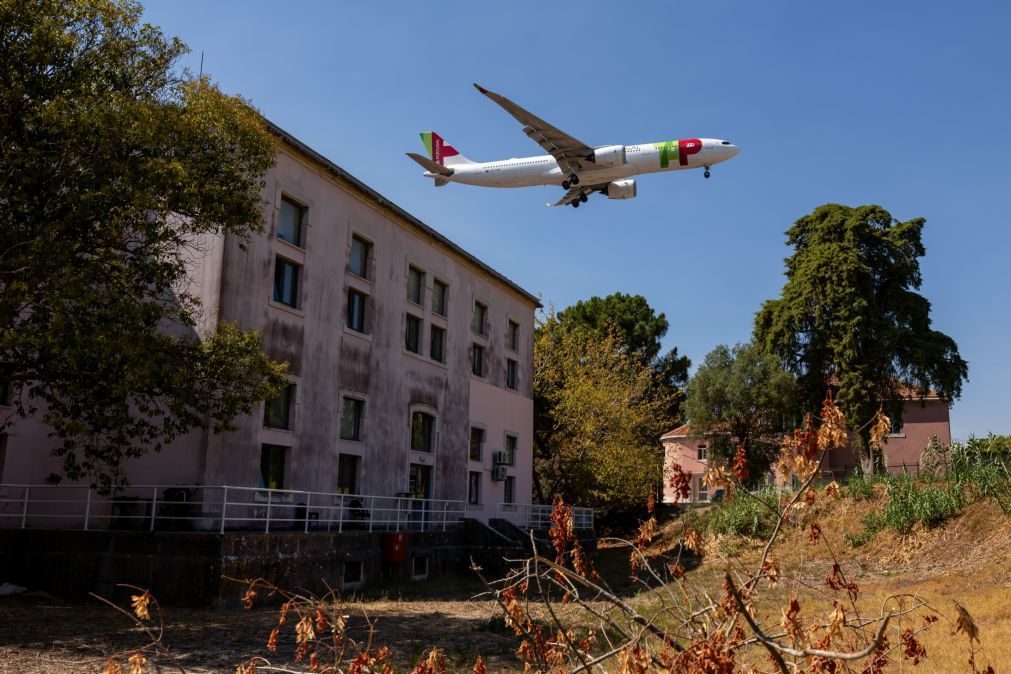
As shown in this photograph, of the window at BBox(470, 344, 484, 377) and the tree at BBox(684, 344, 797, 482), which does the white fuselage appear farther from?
the tree at BBox(684, 344, 797, 482)

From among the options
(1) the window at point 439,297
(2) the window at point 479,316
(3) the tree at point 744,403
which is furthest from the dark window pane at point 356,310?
(3) the tree at point 744,403

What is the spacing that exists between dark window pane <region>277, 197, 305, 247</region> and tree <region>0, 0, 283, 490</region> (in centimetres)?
626

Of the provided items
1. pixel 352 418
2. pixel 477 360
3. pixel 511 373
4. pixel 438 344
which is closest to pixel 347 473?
pixel 352 418

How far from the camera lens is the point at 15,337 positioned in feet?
42.7

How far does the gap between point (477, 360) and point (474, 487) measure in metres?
4.70

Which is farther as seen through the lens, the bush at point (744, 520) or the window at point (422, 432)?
the bush at point (744, 520)

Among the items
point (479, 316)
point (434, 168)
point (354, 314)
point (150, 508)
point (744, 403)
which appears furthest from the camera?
point (744, 403)

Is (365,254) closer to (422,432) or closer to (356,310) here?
(356,310)

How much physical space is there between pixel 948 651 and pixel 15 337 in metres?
14.1

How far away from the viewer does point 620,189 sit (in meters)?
31.4

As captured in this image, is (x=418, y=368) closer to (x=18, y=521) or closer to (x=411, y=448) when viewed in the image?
(x=411, y=448)

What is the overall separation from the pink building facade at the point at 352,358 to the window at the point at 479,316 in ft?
0.24

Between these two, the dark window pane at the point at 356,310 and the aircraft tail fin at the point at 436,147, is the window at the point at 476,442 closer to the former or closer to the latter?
the dark window pane at the point at 356,310

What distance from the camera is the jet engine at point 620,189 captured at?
31.3 metres
